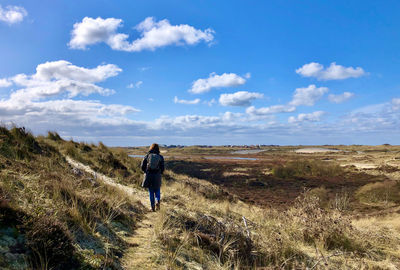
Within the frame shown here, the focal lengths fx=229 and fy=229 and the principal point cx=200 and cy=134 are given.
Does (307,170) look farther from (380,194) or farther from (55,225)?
(55,225)

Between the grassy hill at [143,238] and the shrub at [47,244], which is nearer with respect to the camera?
the shrub at [47,244]

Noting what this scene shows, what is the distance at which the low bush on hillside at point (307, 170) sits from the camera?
34625 mm

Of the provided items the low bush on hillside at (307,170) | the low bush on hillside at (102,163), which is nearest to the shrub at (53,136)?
the low bush on hillside at (102,163)

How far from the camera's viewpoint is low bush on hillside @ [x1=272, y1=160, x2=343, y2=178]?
34.6 metres

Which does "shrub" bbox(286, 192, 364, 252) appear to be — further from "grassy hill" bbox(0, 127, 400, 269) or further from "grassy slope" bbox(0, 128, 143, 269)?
"grassy slope" bbox(0, 128, 143, 269)

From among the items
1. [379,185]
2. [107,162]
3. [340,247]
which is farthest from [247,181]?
[340,247]

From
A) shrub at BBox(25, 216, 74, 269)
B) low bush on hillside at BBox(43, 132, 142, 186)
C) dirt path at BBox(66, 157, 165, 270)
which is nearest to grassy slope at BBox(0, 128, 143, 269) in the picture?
shrub at BBox(25, 216, 74, 269)

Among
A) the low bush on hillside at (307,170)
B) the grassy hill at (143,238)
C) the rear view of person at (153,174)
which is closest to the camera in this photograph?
the grassy hill at (143,238)

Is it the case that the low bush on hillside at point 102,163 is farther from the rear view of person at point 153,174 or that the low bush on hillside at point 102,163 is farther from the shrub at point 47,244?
the shrub at point 47,244

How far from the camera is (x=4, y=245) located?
2.86 m

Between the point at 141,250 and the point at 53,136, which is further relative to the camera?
A: the point at 53,136

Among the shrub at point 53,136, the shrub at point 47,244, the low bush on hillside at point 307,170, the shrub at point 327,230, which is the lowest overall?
the low bush on hillside at point 307,170

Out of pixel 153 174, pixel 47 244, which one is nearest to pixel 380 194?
pixel 153 174

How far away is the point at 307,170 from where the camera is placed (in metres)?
36.4
